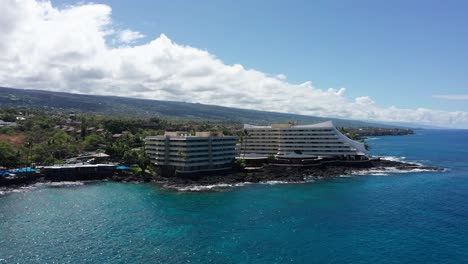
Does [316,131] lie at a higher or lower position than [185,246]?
higher

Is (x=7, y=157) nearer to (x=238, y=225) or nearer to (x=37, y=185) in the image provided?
(x=37, y=185)

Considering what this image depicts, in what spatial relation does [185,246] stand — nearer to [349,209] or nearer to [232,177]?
[349,209]

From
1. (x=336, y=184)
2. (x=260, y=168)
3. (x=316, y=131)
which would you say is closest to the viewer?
(x=336, y=184)

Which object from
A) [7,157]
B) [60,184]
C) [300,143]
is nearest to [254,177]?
[300,143]

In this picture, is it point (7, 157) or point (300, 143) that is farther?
point (300, 143)

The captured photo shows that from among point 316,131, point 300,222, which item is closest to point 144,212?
point 300,222

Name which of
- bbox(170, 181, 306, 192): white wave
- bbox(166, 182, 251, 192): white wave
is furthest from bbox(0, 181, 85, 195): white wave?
bbox(166, 182, 251, 192): white wave
